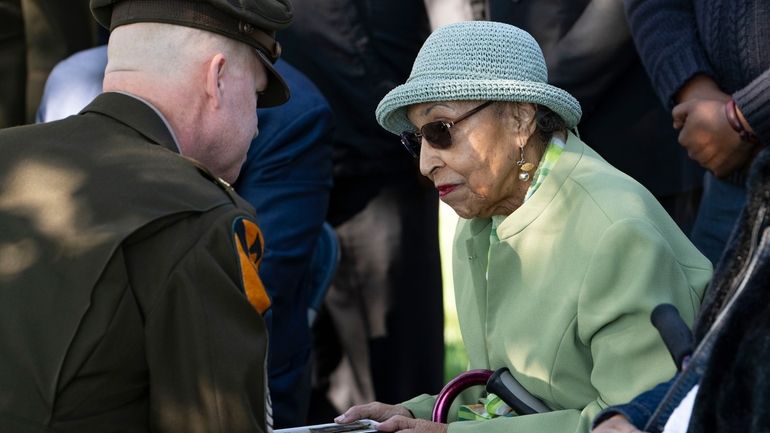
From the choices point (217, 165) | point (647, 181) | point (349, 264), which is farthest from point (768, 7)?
point (349, 264)

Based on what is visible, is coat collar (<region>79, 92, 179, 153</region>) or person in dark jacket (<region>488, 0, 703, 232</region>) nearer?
coat collar (<region>79, 92, 179, 153</region>)

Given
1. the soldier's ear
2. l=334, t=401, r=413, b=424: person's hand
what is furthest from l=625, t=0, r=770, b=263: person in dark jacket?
the soldier's ear

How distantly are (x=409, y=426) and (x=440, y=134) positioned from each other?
0.78 m

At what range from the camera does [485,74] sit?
3.44 metres

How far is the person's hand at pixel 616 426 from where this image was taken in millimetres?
2307

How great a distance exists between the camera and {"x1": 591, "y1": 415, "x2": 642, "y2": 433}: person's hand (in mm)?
2307

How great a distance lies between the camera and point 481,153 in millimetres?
3549

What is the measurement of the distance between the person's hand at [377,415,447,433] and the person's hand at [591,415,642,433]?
0.98 metres

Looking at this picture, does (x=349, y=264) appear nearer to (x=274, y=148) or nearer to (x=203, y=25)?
(x=274, y=148)

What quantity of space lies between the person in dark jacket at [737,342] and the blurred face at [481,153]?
4.50ft

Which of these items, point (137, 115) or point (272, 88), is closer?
point (137, 115)

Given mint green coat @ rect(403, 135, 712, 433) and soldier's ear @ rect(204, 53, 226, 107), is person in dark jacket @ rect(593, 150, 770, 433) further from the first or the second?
soldier's ear @ rect(204, 53, 226, 107)

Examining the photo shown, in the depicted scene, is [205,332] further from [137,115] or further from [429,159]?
[429,159]

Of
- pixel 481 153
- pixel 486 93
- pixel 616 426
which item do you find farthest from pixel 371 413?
pixel 616 426
